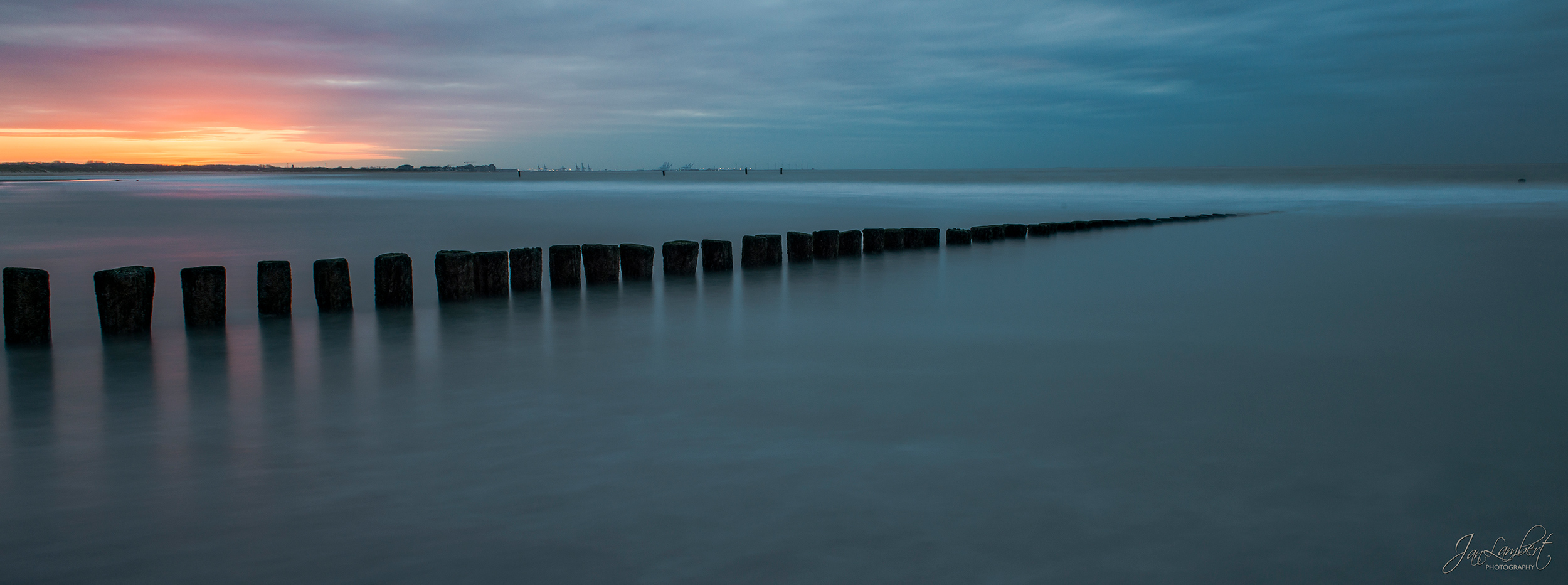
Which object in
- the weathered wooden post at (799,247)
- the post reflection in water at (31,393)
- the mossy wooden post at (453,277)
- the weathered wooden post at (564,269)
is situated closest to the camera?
the post reflection in water at (31,393)

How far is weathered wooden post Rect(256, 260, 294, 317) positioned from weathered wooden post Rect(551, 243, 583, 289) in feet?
7.25

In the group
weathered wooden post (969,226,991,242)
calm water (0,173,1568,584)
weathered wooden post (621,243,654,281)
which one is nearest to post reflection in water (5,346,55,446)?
calm water (0,173,1568,584)

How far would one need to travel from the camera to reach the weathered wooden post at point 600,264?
8836mm

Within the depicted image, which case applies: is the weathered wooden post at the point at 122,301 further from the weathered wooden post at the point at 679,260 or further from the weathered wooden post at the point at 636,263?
the weathered wooden post at the point at 679,260

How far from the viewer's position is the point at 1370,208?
28375mm

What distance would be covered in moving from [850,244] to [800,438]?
8.17 metres

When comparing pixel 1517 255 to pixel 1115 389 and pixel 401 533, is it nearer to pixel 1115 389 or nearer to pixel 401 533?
pixel 1115 389

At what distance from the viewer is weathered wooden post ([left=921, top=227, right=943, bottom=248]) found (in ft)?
43.0

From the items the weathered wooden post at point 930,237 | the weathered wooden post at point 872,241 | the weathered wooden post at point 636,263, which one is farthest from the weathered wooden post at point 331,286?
the weathered wooden post at point 930,237

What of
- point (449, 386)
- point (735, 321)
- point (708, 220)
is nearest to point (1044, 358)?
point (735, 321)

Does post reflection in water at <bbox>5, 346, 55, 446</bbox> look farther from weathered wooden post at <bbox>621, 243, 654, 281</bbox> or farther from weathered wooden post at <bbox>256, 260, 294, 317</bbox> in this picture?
weathered wooden post at <bbox>621, 243, 654, 281</bbox>

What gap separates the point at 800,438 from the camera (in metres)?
3.93

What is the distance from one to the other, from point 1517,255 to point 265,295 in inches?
574
